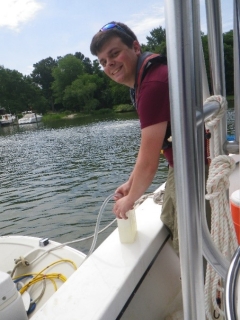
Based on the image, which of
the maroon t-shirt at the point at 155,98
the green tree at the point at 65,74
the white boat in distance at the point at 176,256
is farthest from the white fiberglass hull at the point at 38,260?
the green tree at the point at 65,74

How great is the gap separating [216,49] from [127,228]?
0.97m

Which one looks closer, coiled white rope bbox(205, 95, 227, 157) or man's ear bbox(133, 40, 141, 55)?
coiled white rope bbox(205, 95, 227, 157)

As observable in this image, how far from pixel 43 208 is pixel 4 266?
594 centimetres

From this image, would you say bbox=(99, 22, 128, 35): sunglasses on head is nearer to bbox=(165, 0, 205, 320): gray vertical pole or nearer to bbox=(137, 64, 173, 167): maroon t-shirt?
bbox=(137, 64, 173, 167): maroon t-shirt

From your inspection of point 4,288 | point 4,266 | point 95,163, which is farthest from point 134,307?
point 95,163

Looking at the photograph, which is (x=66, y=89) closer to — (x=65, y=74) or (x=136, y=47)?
(x=65, y=74)

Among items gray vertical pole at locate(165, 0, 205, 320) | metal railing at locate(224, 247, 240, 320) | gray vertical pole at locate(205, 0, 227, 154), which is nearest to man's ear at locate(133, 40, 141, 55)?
gray vertical pole at locate(205, 0, 227, 154)

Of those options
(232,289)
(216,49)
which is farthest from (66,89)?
(232,289)

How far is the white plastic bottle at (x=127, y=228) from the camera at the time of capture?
1503 mm

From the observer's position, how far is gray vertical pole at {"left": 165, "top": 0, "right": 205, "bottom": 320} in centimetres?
53

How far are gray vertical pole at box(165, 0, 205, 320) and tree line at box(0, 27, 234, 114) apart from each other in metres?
55.6

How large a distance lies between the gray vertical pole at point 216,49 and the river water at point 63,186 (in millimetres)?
5100

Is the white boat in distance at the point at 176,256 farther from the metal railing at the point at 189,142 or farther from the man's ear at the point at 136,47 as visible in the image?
the man's ear at the point at 136,47

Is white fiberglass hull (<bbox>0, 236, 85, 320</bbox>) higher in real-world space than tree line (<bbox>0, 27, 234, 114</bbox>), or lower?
lower
